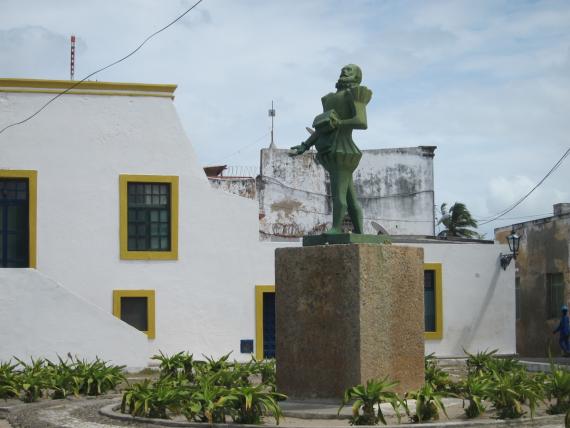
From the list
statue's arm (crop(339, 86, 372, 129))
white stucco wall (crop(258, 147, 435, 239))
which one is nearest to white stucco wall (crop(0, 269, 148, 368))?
statue's arm (crop(339, 86, 372, 129))

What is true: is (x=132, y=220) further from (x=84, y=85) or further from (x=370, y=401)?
(x=370, y=401)

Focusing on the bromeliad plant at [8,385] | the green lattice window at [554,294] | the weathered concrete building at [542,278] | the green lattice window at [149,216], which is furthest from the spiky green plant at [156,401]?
the green lattice window at [554,294]

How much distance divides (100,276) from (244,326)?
328cm

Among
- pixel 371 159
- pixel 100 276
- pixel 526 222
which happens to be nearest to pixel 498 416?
pixel 100 276

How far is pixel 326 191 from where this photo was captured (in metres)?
31.1

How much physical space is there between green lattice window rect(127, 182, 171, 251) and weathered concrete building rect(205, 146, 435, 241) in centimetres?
760

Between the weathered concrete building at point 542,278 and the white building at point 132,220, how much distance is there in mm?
8324

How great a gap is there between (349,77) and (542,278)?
1679cm

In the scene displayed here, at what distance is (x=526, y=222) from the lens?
1106 inches

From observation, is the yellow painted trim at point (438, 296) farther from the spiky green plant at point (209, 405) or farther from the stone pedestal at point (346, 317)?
the spiky green plant at point (209, 405)

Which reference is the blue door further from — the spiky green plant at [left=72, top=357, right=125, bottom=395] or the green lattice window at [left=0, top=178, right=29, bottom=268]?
the spiky green plant at [left=72, top=357, right=125, bottom=395]

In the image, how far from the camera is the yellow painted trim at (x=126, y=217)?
21375 mm

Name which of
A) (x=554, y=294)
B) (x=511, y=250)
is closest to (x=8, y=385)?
(x=511, y=250)

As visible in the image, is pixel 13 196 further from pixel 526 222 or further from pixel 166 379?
pixel 526 222
